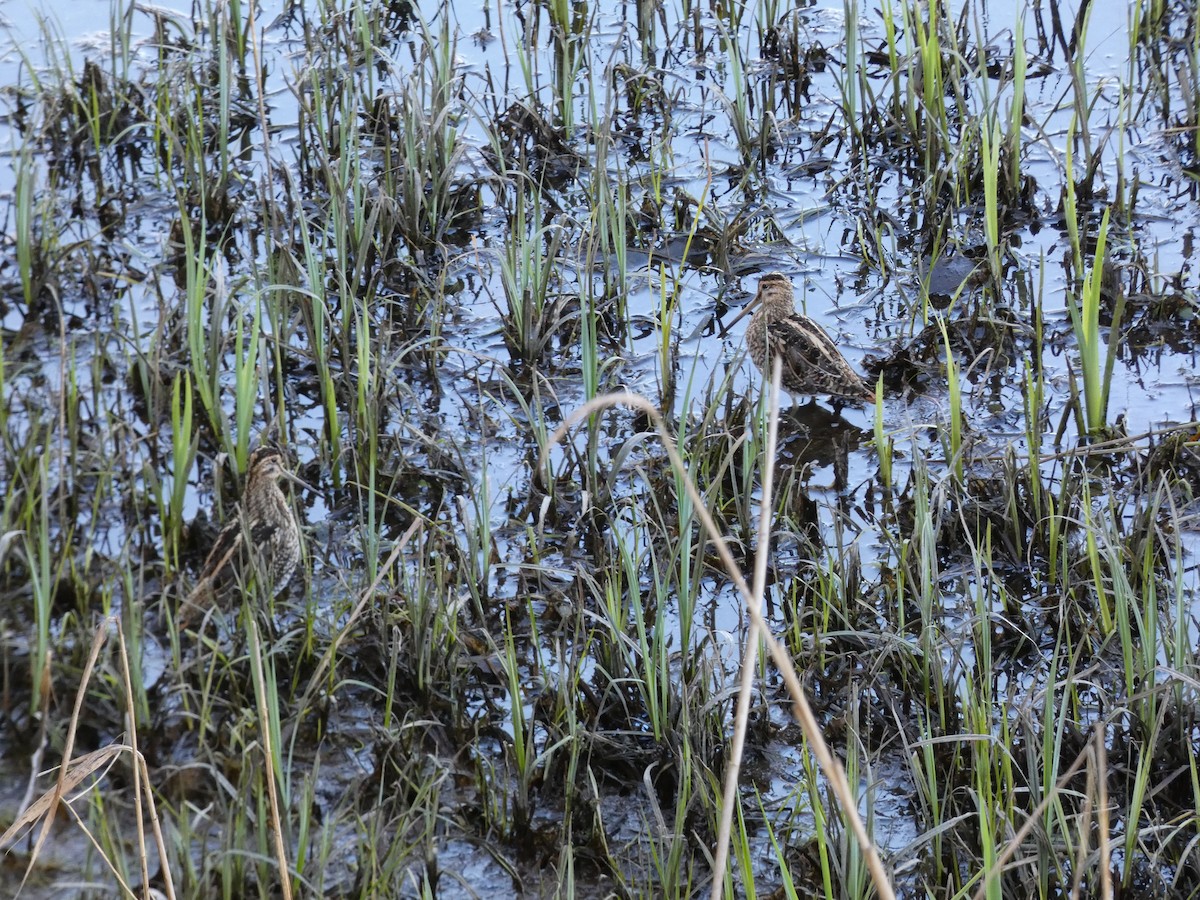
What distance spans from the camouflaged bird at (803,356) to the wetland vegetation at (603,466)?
159 millimetres

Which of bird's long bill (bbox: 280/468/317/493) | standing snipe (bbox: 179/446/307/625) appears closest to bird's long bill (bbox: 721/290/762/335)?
bird's long bill (bbox: 280/468/317/493)

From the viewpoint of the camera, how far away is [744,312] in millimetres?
5473

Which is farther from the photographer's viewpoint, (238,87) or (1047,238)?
(238,87)

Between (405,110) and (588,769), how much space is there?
3.50 meters

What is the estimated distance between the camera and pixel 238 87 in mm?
7074

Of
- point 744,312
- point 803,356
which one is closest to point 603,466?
point 803,356

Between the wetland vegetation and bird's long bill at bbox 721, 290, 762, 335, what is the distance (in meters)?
0.08

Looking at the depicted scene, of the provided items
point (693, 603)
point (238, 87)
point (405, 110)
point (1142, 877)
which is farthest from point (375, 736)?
point (238, 87)

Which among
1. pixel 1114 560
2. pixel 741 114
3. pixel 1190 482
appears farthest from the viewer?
pixel 741 114

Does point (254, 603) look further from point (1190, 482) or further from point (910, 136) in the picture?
point (910, 136)

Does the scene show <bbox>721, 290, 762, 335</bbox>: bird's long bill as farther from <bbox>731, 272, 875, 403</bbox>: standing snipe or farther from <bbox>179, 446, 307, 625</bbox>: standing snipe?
<bbox>179, 446, 307, 625</bbox>: standing snipe

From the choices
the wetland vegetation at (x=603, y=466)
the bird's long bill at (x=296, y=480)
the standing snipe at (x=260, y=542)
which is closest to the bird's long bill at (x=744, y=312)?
the wetland vegetation at (x=603, y=466)

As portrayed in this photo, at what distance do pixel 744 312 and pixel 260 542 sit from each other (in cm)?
226

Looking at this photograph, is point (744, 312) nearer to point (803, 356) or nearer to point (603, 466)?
point (803, 356)
